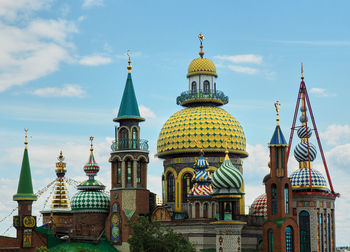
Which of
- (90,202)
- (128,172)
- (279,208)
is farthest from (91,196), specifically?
(279,208)

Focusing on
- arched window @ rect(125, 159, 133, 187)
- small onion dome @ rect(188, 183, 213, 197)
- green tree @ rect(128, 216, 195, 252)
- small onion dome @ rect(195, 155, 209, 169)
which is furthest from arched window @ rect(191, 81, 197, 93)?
green tree @ rect(128, 216, 195, 252)

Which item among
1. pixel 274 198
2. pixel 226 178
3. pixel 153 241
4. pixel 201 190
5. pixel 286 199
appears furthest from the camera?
pixel 201 190

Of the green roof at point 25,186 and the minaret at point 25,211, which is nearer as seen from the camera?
the minaret at point 25,211

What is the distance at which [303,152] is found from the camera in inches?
2393

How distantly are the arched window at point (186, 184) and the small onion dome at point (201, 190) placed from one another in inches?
190

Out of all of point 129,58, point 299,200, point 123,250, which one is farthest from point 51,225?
point 299,200

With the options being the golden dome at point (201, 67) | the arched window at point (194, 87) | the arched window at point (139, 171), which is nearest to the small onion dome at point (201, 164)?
the arched window at point (139, 171)

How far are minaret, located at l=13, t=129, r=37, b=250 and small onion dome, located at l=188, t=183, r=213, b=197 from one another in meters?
11.8

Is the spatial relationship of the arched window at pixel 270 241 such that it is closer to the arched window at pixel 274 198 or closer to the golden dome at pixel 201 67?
the arched window at pixel 274 198

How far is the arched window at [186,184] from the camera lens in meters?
64.3

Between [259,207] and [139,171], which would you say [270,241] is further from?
[139,171]

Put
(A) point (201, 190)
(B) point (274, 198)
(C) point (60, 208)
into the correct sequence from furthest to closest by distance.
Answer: (C) point (60, 208) → (A) point (201, 190) → (B) point (274, 198)

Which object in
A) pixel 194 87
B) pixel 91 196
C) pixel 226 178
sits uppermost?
pixel 194 87

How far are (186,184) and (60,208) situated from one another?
1308 cm
